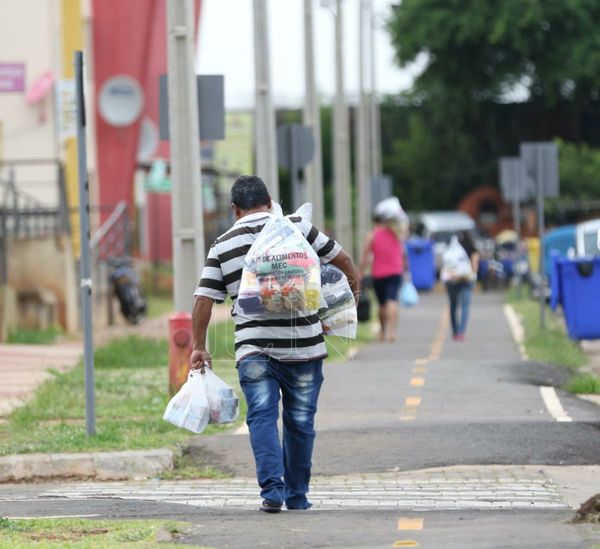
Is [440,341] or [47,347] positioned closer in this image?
[47,347]

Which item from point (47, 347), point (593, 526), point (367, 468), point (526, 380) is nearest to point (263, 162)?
point (47, 347)

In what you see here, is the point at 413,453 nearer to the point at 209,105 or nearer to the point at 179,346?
the point at 179,346

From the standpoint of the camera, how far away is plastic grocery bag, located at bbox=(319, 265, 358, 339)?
8977 mm

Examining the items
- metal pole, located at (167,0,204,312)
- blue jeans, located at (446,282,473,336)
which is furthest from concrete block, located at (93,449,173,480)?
blue jeans, located at (446,282,473,336)

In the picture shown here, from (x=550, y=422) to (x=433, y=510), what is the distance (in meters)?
3.82

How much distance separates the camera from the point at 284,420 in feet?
29.4

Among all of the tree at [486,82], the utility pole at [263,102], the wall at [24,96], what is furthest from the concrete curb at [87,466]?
the tree at [486,82]

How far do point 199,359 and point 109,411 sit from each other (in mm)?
4747

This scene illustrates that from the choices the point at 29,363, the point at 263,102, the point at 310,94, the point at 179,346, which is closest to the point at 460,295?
the point at 263,102

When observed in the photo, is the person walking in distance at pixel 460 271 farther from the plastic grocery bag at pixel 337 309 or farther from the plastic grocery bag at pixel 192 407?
the plastic grocery bag at pixel 192 407

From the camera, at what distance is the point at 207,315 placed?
8.91 meters

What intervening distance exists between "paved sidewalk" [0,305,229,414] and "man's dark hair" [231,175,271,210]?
5095 millimetres

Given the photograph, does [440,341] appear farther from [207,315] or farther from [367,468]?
[207,315]

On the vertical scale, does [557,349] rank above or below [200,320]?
below
